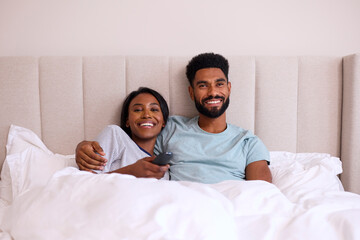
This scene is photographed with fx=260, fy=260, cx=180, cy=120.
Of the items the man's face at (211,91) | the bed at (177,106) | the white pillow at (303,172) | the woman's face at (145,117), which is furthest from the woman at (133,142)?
the white pillow at (303,172)

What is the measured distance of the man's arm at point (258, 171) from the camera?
1.18 meters

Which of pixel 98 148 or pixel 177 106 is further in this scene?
pixel 177 106

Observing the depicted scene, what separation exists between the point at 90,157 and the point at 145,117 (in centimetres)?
33

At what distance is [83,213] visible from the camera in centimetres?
67

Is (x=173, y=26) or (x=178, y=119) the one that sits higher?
(x=173, y=26)

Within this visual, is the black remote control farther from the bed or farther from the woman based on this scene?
the bed

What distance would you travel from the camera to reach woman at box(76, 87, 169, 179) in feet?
3.60

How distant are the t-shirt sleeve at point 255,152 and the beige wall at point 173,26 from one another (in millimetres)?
600

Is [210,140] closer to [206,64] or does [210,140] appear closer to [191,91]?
[191,91]

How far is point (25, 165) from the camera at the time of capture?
128 cm

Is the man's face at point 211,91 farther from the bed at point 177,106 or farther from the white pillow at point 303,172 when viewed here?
the white pillow at point 303,172

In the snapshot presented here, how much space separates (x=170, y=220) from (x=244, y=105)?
966 millimetres

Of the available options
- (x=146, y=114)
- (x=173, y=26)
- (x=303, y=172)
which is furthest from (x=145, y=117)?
(x=303, y=172)

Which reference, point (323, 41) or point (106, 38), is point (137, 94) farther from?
point (323, 41)
